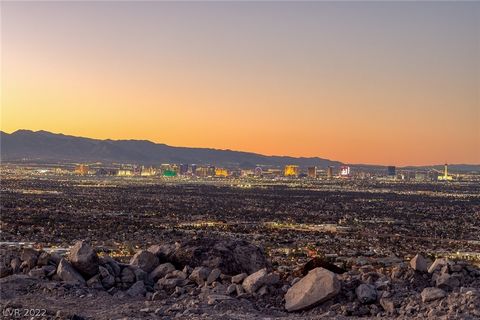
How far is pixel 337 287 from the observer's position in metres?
11.9

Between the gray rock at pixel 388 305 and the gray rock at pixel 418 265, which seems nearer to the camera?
the gray rock at pixel 388 305

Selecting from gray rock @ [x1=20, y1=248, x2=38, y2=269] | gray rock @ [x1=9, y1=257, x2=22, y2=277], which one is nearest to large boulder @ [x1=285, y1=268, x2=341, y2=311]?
gray rock @ [x1=20, y1=248, x2=38, y2=269]

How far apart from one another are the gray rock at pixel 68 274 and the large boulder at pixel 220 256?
7.76ft

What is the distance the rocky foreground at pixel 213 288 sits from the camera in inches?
437

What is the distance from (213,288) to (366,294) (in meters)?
2.87

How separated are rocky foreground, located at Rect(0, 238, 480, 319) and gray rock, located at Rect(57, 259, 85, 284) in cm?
2

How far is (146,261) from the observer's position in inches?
572

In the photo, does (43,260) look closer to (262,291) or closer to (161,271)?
(161,271)

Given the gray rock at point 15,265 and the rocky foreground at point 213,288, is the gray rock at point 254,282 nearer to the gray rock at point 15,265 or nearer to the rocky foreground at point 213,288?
the rocky foreground at point 213,288

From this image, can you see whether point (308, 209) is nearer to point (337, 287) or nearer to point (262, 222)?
point (262, 222)

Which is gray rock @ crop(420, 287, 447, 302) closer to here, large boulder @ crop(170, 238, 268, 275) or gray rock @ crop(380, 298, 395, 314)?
gray rock @ crop(380, 298, 395, 314)

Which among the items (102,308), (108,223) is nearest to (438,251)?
(108,223)

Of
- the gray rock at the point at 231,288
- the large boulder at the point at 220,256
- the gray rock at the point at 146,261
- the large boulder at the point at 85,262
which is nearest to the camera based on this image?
the gray rock at the point at 231,288

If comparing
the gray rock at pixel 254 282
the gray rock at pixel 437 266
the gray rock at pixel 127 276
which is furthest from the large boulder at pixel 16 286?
the gray rock at pixel 437 266
